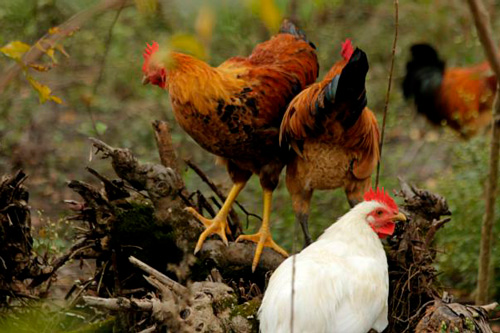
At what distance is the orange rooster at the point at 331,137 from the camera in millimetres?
4129

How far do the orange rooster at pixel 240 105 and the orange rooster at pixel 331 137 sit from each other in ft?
0.49

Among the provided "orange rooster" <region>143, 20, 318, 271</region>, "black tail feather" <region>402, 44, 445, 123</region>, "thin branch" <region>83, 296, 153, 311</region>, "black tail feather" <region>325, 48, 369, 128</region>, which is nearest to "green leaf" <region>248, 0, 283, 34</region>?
"thin branch" <region>83, 296, 153, 311</region>

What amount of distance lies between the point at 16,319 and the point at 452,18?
6741 millimetres

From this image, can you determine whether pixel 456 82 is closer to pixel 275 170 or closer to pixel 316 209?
pixel 316 209

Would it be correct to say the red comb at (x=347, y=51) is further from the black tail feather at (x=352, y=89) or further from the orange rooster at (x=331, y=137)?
the black tail feather at (x=352, y=89)

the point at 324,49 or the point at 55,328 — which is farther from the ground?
the point at 324,49

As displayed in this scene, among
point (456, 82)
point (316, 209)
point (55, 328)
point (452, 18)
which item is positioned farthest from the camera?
point (452, 18)

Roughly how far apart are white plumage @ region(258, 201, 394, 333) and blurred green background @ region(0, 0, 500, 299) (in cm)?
230

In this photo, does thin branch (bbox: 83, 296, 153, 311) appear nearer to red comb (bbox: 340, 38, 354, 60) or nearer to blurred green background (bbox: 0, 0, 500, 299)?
red comb (bbox: 340, 38, 354, 60)

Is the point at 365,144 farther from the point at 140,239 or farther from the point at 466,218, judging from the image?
the point at 466,218

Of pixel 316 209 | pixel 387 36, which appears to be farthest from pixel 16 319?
pixel 387 36

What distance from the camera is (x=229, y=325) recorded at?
3.73 meters

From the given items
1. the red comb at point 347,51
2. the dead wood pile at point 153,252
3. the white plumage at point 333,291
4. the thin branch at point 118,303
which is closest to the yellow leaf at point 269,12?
the thin branch at point 118,303

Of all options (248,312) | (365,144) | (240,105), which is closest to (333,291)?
(248,312)
